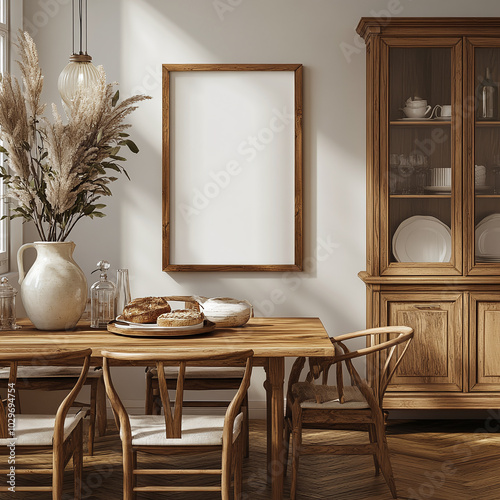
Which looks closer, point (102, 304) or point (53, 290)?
point (53, 290)

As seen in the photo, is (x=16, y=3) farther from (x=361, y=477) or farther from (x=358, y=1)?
(x=361, y=477)

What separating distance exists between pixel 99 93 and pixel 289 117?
172cm

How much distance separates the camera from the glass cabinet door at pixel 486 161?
12.5ft

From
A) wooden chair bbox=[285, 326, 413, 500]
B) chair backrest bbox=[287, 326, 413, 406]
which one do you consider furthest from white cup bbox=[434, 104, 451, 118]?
wooden chair bbox=[285, 326, 413, 500]

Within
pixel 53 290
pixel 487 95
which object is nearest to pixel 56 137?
pixel 53 290

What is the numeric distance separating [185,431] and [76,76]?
1.68 meters

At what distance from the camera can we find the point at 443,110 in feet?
12.6

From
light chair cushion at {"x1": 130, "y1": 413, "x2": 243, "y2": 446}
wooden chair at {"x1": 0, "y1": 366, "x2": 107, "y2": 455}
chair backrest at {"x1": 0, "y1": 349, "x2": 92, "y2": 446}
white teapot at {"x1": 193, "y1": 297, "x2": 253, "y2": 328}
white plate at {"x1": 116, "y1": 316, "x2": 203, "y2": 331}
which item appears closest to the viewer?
chair backrest at {"x1": 0, "y1": 349, "x2": 92, "y2": 446}

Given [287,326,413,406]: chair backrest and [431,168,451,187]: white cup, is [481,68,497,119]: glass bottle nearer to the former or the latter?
[431,168,451,187]: white cup

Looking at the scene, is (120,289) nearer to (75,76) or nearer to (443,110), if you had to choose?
(75,76)

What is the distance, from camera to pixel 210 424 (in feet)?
8.27

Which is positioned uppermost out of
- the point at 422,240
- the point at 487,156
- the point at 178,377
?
the point at 487,156

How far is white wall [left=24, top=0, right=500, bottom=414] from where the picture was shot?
164 inches

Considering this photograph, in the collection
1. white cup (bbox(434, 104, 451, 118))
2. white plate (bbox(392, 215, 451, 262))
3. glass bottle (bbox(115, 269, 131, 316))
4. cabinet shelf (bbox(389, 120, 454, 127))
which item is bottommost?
glass bottle (bbox(115, 269, 131, 316))
